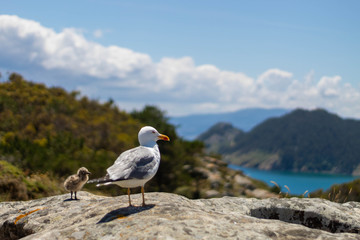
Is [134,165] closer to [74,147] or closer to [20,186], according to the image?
[20,186]

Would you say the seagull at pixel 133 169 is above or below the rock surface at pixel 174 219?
above

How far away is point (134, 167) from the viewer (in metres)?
6.22

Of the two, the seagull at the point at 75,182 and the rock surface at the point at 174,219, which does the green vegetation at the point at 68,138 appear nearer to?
the seagull at the point at 75,182

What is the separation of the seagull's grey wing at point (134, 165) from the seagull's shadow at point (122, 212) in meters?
0.60

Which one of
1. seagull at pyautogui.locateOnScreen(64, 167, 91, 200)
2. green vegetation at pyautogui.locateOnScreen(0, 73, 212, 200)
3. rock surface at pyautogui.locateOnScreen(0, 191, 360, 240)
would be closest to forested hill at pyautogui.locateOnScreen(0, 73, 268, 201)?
green vegetation at pyautogui.locateOnScreen(0, 73, 212, 200)

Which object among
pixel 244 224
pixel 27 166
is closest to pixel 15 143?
pixel 27 166

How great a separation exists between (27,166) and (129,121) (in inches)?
898

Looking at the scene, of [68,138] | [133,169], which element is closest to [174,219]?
[133,169]

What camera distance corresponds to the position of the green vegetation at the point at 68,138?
21.0 metres

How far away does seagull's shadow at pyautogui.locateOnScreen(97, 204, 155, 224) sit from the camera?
5.73m

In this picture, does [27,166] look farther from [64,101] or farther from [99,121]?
[64,101]

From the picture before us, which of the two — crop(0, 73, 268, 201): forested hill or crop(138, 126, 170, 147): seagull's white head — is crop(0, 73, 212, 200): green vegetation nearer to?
crop(0, 73, 268, 201): forested hill

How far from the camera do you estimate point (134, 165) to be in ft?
20.5

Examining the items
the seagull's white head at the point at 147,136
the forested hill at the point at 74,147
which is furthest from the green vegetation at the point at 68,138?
the seagull's white head at the point at 147,136
